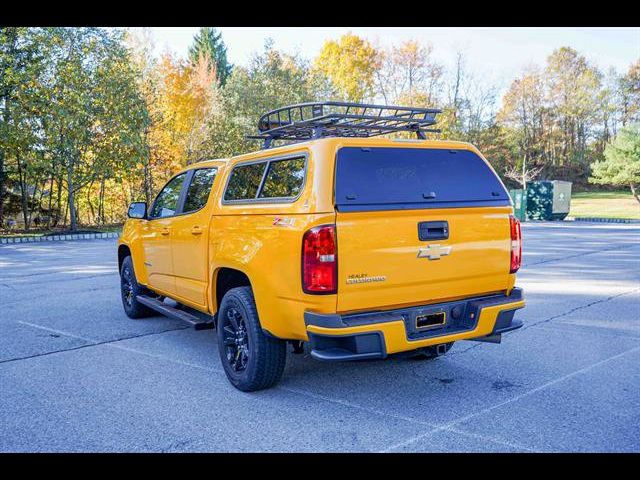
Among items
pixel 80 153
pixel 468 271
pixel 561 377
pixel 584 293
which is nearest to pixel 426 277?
pixel 468 271

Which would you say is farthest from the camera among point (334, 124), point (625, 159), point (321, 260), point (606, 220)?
point (625, 159)

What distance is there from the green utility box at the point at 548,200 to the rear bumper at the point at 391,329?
90.5 feet

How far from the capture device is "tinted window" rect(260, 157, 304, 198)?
4211mm

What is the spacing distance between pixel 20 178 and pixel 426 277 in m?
25.9

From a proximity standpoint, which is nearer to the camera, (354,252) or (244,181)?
(354,252)

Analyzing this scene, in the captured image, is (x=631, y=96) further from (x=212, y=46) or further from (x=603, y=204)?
(x=212, y=46)

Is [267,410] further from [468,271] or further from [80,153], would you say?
[80,153]

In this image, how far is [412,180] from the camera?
13.9ft

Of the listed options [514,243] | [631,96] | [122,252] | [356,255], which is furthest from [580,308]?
[631,96]

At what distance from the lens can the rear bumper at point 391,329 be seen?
375 centimetres

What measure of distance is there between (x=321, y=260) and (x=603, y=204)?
1743 inches
